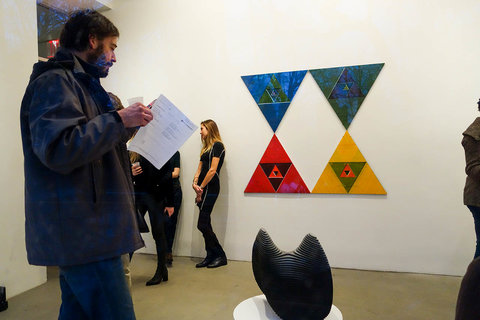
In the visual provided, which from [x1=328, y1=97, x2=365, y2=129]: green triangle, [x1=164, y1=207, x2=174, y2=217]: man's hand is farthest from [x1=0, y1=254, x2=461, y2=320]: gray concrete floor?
[x1=328, y1=97, x2=365, y2=129]: green triangle

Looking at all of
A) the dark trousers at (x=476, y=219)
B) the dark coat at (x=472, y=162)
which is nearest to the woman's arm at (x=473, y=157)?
the dark coat at (x=472, y=162)

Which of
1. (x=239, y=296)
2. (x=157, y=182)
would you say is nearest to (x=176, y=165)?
(x=157, y=182)

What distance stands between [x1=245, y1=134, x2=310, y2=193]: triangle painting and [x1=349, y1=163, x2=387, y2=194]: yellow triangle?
0.33 metres

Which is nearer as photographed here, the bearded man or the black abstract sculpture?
the bearded man

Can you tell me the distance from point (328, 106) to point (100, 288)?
5.15 ft

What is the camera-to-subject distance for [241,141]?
2.11 metres

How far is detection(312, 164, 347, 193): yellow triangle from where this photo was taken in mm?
1958

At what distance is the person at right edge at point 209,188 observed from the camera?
206 cm

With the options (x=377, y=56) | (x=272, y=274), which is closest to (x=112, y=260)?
(x=272, y=274)

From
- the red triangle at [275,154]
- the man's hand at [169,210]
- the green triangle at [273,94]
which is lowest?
the man's hand at [169,210]

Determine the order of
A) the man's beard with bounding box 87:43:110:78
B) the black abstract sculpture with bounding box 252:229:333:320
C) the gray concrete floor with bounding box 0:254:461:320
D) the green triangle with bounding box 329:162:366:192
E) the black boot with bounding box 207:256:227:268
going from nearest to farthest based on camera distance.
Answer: the man's beard with bounding box 87:43:110:78 → the black abstract sculpture with bounding box 252:229:333:320 → the gray concrete floor with bounding box 0:254:461:320 → the green triangle with bounding box 329:162:366:192 → the black boot with bounding box 207:256:227:268

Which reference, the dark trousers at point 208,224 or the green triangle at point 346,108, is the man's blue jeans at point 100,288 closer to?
the dark trousers at point 208,224

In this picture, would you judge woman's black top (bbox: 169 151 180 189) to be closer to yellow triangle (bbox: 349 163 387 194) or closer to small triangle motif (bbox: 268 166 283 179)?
small triangle motif (bbox: 268 166 283 179)

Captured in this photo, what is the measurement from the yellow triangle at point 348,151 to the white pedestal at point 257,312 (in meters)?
0.90
